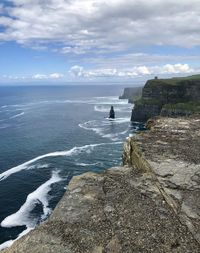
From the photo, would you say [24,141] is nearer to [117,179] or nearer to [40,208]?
[40,208]

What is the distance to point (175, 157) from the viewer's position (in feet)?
121

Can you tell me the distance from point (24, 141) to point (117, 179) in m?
83.3

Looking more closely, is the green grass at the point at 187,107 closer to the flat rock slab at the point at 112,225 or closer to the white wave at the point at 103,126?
the white wave at the point at 103,126

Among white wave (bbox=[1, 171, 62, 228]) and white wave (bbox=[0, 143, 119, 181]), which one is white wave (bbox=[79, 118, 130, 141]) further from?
white wave (bbox=[1, 171, 62, 228])

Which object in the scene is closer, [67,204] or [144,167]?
[67,204]

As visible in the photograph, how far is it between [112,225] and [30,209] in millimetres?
36239

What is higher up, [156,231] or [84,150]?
[156,231]

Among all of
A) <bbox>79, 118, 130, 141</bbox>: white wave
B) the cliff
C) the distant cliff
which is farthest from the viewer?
the distant cliff

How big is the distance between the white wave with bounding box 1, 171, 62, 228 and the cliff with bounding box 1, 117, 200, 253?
2410 cm

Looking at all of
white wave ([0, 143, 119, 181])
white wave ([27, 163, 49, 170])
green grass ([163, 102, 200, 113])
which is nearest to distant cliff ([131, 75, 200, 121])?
green grass ([163, 102, 200, 113])

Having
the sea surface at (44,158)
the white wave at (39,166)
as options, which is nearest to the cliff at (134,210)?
the sea surface at (44,158)

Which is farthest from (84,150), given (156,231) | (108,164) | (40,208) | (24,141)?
(156,231)

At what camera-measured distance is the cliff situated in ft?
80.1

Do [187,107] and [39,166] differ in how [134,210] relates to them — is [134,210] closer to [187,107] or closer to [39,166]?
[39,166]
